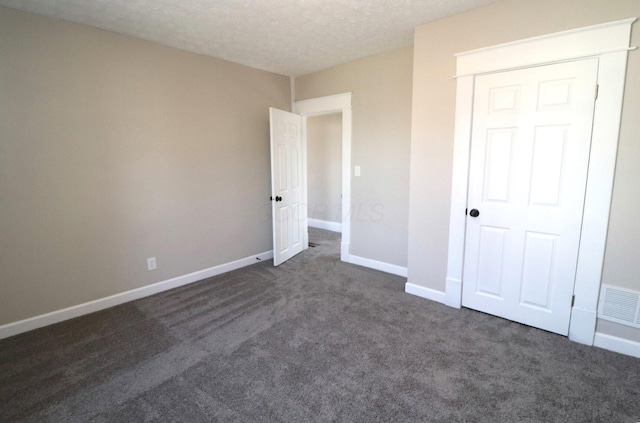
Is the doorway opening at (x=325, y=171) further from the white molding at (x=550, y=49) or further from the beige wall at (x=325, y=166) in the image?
the white molding at (x=550, y=49)

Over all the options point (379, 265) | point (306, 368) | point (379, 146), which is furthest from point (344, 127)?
point (306, 368)

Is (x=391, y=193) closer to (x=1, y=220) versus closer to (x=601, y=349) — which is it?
(x=601, y=349)

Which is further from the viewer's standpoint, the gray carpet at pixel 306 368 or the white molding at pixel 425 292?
the white molding at pixel 425 292

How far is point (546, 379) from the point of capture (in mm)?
1893

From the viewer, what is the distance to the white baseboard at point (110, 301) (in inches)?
97.3

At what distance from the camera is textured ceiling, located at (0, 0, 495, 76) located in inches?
90.2

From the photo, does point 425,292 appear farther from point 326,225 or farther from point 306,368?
point 326,225

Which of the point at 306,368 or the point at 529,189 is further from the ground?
the point at 529,189

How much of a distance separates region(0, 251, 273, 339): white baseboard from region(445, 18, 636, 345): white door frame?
3067 mm

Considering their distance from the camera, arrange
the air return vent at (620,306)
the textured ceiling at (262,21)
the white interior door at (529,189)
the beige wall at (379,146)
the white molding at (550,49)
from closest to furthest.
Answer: the white molding at (550,49), the air return vent at (620,306), the white interior door at (529,189), the textured ceiling at (262,21), the beige wall at (379,146)

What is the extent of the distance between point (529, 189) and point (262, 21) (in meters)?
2.60

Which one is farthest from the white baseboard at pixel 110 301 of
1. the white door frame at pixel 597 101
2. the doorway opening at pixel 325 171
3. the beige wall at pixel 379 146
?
the white door frame at pixel 597 101

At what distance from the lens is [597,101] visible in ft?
6.75

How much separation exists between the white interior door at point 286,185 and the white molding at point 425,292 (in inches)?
67.1
